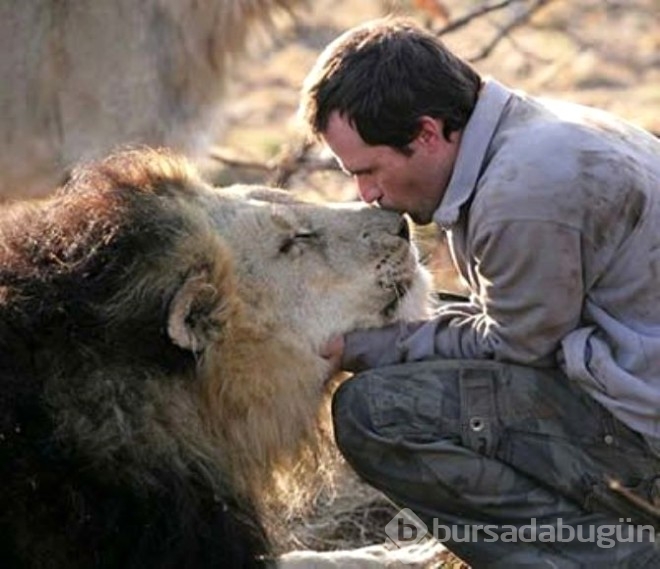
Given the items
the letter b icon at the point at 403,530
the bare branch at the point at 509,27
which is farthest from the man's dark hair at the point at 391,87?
the bare branch at the point at 509,27

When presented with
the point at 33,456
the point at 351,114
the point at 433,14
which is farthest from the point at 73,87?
the point at 33,456

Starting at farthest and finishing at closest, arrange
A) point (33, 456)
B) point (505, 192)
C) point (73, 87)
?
point (73, 87)
point (505, 192)
point (33, 456)

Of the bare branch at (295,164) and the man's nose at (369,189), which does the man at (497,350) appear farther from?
the bare branch at (295,164)

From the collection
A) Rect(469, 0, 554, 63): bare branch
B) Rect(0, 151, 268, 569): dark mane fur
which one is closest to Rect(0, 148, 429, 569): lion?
Rect(0, 151, 268, 569): dark mane fur

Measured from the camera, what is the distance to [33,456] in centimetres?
375

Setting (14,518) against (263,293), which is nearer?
(14,518)

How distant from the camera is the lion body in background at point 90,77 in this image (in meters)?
7.20

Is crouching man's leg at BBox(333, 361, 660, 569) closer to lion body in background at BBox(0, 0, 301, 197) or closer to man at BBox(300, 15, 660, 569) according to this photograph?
man at BBox(300, 15, 660, 569)

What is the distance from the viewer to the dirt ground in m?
8.07

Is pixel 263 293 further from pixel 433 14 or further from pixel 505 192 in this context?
pixel 433 14

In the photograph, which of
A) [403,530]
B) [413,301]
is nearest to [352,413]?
[413,301]

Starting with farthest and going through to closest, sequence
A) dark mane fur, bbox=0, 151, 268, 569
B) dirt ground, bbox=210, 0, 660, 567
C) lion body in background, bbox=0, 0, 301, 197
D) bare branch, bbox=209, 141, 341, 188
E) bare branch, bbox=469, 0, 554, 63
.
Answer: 1. dirt ground, bbox=210, 0, 660, 567
2. bare branch, bbox=469, 0, 554, 63
3. bare branch, bbox=209, 141, 341, 188
4. lion body in background, bbox=0, 0, 301, 197
5. dark mane fur, bbox=0, 151, 268, 569

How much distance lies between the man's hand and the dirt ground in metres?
3.33

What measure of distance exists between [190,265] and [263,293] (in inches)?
8.3
